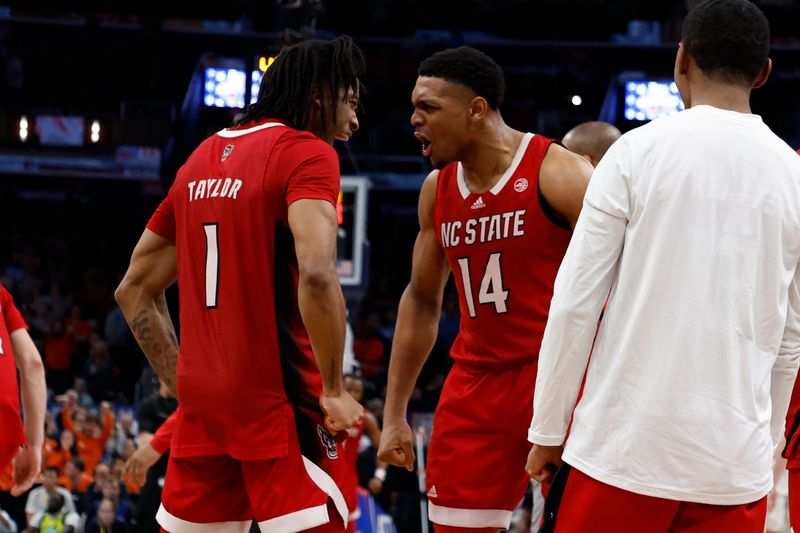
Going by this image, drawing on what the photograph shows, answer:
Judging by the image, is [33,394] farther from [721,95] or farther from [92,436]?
[92,436]

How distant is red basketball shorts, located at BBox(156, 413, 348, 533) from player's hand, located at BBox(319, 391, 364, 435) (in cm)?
11

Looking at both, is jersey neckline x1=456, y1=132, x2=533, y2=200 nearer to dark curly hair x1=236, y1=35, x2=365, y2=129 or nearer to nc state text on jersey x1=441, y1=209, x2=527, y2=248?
nc state text on jersey x1=441, y1=209, x2=527, y2=248

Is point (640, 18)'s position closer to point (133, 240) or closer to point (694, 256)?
point (133, 240)

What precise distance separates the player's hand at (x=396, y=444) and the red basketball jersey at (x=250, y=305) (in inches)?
34.6

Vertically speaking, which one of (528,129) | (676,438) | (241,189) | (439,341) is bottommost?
(439,341)

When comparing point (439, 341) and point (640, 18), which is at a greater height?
point (640, 18)

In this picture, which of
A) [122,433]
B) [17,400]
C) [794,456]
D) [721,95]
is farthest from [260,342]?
[122,433]

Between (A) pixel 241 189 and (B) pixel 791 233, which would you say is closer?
(B) pixel 791 233

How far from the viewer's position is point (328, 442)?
3.65m

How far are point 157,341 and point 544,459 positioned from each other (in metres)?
1.66

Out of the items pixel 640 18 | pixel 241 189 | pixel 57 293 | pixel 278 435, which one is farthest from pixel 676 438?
pixel 640 18

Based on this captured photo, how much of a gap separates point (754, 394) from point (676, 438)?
24cm

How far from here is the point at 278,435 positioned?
356cm

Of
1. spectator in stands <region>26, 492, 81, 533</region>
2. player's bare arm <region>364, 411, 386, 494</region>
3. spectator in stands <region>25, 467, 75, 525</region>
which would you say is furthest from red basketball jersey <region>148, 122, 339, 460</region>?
spectator in stands <region>25, 467, 75, 525</region>
